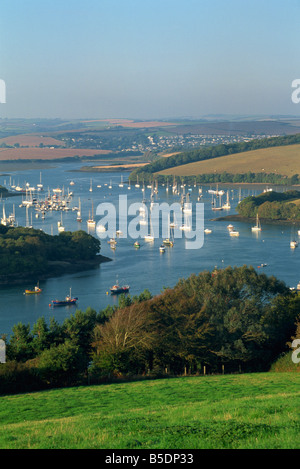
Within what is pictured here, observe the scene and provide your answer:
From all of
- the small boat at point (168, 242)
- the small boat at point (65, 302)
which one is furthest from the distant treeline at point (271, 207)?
the small boat at point (65, 302)

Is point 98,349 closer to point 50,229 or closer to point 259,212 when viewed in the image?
point 50,229

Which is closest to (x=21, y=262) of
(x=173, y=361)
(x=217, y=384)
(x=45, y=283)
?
(x=45, y=283)

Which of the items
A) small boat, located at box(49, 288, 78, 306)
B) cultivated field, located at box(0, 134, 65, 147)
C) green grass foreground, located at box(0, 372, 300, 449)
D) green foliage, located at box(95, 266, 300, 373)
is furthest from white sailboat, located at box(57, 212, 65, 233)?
cultivated field, located at box(0, 134, 65, 147)

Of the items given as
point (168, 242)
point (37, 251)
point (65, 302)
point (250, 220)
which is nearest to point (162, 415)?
point (65, 302)

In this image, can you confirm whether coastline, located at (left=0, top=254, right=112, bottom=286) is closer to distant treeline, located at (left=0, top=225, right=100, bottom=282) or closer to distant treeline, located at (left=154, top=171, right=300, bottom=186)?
distant treeline, located at (left=0, top=225, right=100, bottom=282)

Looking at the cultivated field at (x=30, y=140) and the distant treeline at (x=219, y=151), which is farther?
the cultivated field at (x=30, y=140)

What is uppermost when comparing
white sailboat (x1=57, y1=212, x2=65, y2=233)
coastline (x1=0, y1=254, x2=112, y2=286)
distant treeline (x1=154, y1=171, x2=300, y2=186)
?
distant treeline (x1=154, y1=171, x2=300, y2=186)

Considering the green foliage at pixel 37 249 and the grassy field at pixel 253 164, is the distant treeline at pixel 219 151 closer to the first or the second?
the grassy field at pixel 253 164
